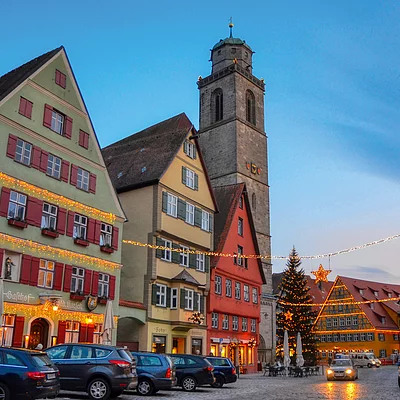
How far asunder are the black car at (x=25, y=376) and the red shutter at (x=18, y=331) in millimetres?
10456

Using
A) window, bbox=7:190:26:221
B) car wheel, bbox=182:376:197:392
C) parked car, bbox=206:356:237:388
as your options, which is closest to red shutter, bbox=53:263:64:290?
window, bbox=7:190:26:221

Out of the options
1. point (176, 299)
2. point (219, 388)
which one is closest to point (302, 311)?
point (176, 299)

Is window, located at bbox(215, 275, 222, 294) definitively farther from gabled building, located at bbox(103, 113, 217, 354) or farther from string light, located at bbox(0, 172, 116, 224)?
string light, located at bbox(0, 172, 116, 224)

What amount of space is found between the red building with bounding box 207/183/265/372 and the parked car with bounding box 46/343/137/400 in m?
22.2

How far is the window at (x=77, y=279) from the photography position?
92.1 feet

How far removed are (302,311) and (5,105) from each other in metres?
46.2

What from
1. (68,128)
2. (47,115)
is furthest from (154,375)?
(68,128)

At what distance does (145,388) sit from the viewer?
20547mm

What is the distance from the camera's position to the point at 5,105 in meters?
25.5

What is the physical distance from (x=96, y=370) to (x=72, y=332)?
11.1m

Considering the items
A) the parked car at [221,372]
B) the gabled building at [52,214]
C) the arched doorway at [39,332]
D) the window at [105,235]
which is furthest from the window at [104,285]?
the parked car at [221,372]

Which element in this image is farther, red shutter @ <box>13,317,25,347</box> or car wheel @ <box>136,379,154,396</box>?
red shutter @ <box>13,317,25,347</box>

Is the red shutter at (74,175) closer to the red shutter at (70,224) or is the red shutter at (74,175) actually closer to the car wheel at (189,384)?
the red shutter at (70,224)

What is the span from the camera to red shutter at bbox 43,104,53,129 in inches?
1091
